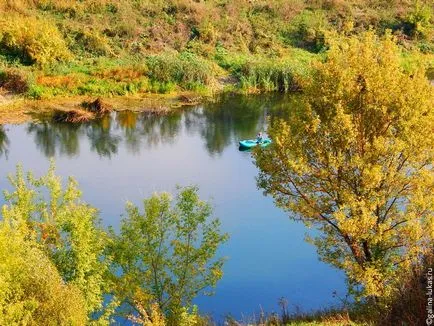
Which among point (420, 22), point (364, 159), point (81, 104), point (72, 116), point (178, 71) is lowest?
point (72, 116)

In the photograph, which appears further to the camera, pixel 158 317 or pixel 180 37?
pixel 180 37

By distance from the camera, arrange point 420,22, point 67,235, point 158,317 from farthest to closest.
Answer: point 420,22, point 67,235, point 158,317

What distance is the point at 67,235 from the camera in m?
18.1

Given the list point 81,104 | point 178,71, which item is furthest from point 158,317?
point 178,71

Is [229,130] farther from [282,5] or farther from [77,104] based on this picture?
[282,5]

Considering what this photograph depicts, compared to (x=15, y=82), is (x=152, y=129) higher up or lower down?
lower down

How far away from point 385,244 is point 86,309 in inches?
381

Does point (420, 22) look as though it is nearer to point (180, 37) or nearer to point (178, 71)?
point (180, 37)

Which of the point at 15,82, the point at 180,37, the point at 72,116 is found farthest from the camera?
the point at 180,37

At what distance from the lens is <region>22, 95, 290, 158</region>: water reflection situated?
41.8 m

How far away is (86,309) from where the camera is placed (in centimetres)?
1605

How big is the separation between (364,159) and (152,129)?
29.5 meters

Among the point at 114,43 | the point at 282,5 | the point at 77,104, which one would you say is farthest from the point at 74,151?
the point at 282,5

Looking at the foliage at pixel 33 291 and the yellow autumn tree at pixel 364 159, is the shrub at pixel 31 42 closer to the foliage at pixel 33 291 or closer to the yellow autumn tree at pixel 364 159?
the yellow autumn tree at pixel 364 159
